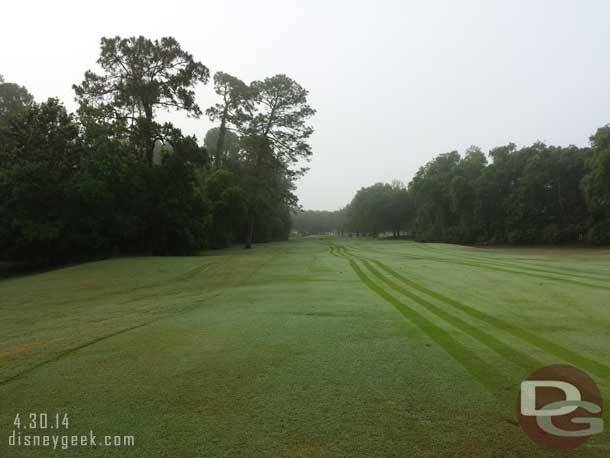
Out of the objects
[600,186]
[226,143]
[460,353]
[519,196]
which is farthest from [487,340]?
[226,143]

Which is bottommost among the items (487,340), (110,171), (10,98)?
(487,340)

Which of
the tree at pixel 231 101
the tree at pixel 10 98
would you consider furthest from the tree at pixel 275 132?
the tree at pixel 10 98

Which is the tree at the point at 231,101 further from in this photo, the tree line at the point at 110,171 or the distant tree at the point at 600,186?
the distant tree at the point at 600,186

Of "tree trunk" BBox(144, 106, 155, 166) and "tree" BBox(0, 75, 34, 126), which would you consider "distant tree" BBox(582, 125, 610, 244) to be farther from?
"tree" BBox(0, 75, 34, 126)

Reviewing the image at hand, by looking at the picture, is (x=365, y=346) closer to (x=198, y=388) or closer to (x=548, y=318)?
(x=198, y=388)

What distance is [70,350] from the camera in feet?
15.0

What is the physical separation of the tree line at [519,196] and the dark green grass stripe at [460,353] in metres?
38.0

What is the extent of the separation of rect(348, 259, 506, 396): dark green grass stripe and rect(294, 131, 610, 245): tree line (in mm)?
37995

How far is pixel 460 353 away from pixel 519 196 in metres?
49.0

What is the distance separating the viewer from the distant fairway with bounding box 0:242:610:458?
250 centimetres

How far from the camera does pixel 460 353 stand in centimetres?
430

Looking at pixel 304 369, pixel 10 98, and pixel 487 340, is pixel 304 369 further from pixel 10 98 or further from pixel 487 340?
pixel 10 98

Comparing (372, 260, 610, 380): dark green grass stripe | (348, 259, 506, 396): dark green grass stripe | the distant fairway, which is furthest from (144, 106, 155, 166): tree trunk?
(372, 260, 610, 380): dark green grass stripe

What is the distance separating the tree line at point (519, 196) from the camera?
3522 centimetres
